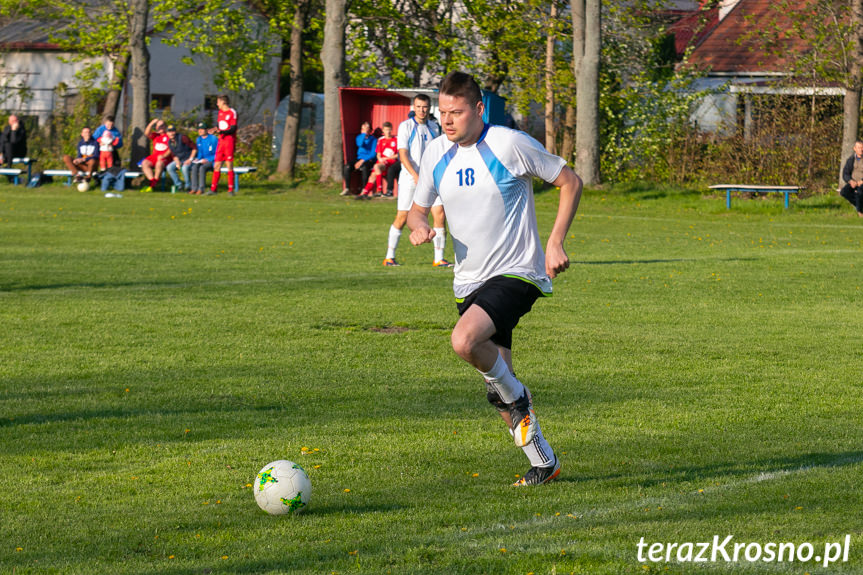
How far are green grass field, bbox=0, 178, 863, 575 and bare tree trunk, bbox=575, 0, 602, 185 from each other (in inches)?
566

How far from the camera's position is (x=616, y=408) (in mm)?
7633

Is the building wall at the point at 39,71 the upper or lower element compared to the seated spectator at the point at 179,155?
upper

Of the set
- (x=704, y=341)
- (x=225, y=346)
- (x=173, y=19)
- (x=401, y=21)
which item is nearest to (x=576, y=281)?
(x=704, y=341)

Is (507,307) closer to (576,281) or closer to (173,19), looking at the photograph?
(576,281)

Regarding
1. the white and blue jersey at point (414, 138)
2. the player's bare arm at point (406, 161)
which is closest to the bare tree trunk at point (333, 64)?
the white and blue jersey at point (414, 138)

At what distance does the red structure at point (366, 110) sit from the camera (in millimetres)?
32219

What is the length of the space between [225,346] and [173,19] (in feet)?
100

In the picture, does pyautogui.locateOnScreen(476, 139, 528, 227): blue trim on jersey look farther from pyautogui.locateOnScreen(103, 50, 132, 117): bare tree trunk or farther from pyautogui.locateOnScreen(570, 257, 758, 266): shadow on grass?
pyautogui.locateOnScreen(103, 50, 132, 117): bare tree trunk

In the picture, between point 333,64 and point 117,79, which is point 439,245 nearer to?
point 333,64

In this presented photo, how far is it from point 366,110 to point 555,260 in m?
27.9

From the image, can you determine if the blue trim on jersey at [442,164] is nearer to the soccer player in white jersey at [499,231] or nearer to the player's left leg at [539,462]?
the soccer player in white jersey at [499,231]

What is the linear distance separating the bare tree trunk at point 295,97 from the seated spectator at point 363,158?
4.96m

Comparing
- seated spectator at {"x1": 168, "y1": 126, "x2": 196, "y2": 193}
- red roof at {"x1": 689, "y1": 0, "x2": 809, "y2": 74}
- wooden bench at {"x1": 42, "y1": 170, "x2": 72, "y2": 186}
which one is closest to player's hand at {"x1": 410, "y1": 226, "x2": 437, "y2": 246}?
seated spectator at {"x1": 168, "y1": 126, "x2": 196, "y2": 193}

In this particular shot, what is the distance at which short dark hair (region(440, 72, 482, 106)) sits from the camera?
19.3 ft
